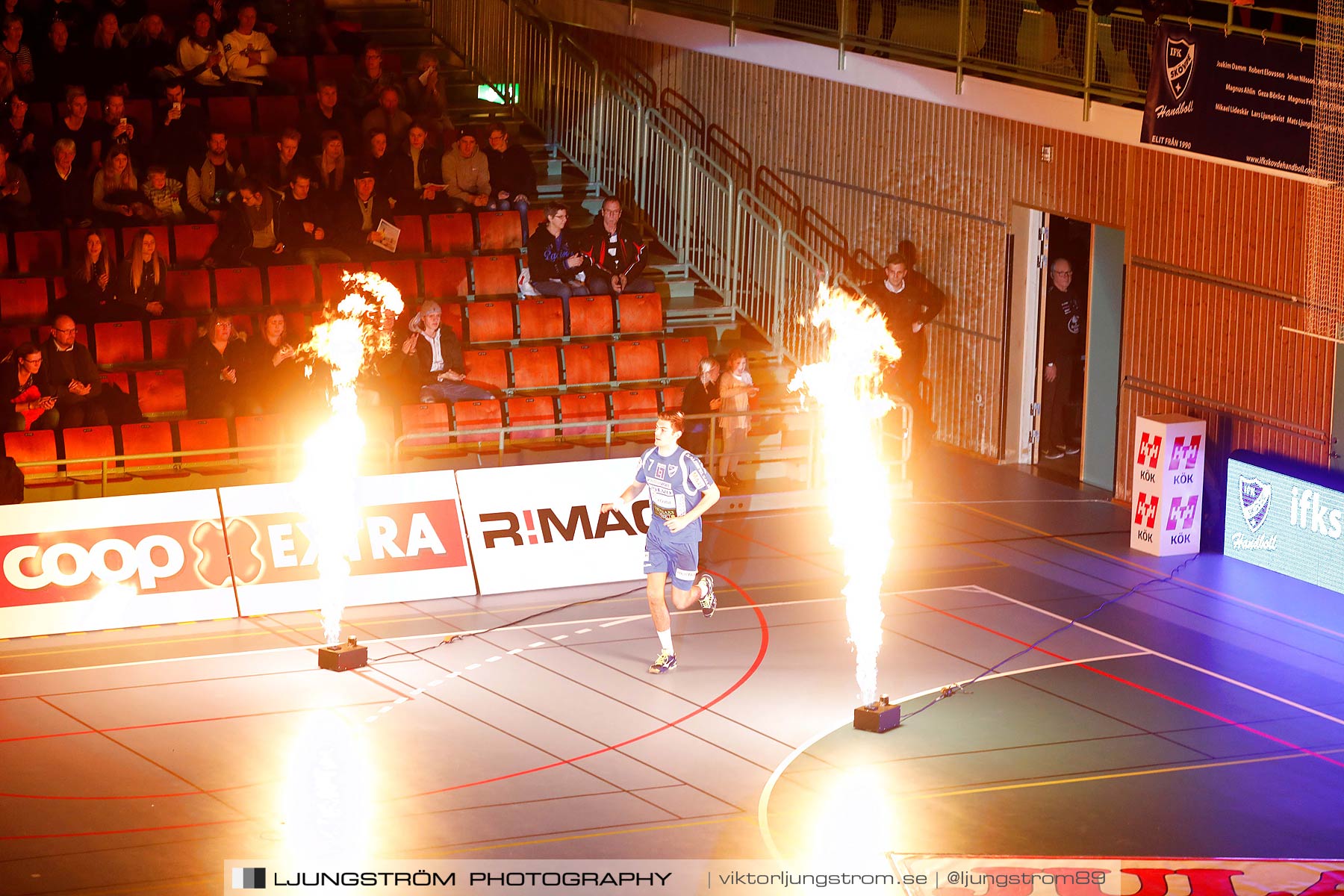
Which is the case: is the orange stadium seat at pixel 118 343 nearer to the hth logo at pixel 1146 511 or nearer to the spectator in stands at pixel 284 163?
the spectator in stands at pixel 284 163

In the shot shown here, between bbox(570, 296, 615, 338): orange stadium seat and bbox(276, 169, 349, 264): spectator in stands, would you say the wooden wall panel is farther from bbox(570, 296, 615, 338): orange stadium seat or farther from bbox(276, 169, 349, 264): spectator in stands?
bbox(276, 169, 349, 264): spectator in stands

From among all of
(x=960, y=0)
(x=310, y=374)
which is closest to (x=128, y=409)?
(x=310, y=374)

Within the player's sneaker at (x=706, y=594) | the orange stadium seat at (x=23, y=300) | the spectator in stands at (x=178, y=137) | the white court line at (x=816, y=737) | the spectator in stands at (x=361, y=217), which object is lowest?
the white court line at (x=816, y=737)

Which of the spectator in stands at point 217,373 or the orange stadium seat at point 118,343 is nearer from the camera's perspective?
the spectator in stands at point 217,373

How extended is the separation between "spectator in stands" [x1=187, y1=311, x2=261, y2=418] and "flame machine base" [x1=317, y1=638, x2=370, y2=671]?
469cm

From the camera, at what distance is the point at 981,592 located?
16.5 meters

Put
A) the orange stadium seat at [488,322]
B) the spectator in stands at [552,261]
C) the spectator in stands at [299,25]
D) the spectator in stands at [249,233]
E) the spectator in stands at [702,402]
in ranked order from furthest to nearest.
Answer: the spectator in stands at [299,25] → the spectator in stands at [552,261] → the orange stadium seat at [488,322] → the spectator in stands at [249,233] → the spectator in stands at [702,402]

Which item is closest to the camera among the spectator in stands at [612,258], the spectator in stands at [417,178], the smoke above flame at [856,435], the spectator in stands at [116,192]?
the smoke above flame at [856,435]

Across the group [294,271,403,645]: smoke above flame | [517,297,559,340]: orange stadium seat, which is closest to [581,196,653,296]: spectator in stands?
[517,297,559,340]: orange stadium seat

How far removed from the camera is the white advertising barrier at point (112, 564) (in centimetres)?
1484

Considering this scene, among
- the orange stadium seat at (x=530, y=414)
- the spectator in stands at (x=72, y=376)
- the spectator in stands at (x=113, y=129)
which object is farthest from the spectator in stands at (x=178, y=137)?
the orange stadium seat at (x=530, y=414)

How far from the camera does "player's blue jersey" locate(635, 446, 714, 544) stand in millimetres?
14148

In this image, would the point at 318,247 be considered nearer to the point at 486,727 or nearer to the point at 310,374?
the point at 310,374

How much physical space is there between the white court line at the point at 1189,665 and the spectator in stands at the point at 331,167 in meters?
9.04
